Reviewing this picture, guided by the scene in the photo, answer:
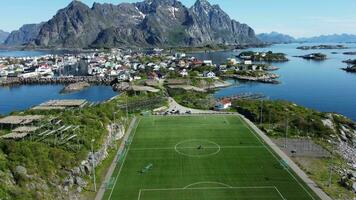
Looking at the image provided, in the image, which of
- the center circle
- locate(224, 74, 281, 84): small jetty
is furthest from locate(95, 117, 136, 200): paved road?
locate(224, 74, 281, 84): small jetty

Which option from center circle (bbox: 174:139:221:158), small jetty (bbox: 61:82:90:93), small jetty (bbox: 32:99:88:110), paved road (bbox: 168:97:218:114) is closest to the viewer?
center circle (bbox: 174:139:221:158)

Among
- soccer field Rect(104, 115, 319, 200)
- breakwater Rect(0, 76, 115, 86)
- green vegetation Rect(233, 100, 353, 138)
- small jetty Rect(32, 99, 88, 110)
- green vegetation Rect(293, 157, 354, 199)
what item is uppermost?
small jetty Rect(32, 99, 88, 110)

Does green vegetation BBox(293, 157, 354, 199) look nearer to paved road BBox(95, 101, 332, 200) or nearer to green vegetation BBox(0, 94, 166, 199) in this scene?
paved road BBox(95, 101, 332, 200)

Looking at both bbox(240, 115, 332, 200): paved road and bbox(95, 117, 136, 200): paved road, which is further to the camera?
bbox(95, 117, 136, 200): paved road

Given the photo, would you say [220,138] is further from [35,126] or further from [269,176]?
[35,126]

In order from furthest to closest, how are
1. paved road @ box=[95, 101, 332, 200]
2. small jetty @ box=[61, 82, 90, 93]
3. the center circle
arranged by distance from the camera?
small jetty @ box=[61, 82, 90, 93] < the center circle < paved road @ box=[95, 101, 332, 200]

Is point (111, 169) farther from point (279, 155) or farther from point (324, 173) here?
point (324, 173)

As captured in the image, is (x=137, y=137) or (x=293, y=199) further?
(x=137, y=137)

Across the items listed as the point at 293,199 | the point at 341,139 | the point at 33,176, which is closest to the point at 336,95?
the point at 341,139
